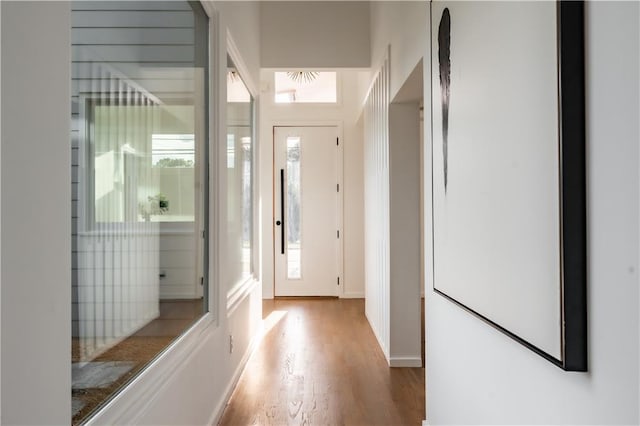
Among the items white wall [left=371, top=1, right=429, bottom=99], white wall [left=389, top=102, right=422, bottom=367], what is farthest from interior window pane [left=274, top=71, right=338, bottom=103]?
white wall [left=389, top=102, right=422, bottom=367]

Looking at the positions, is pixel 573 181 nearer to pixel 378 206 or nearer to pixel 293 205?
pixel 378 206

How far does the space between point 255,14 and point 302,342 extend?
289 centimetres

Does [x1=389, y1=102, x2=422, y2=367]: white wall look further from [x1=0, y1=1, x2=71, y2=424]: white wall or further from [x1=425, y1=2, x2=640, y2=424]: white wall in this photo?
[x1=0, y1=1, x2=71, y2=424]: white wall

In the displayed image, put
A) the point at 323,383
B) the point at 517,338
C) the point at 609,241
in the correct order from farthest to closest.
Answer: the point at 323,383 → the point at 517,338 → the point at 609,241

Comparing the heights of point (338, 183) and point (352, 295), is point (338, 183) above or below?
above

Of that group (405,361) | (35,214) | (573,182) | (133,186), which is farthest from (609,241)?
(405,361)

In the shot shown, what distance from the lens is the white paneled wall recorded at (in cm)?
304

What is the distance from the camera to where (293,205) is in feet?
17.8

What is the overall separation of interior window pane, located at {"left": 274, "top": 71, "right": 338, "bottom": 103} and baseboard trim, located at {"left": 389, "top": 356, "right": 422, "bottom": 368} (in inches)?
139

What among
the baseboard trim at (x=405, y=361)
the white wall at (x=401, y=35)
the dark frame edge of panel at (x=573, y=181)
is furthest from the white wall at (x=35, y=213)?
the baseboard trim at (x=405, y=361)

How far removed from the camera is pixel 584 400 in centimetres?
79

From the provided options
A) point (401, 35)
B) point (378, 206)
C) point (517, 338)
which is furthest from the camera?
point (378, 206)

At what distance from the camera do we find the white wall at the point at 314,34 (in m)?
3.90

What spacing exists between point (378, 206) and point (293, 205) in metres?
2.14
